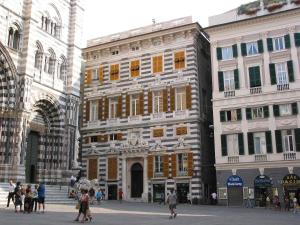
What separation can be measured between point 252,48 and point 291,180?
11360mm

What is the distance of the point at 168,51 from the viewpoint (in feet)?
122

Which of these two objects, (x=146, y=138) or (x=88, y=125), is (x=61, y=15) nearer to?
(x=88, y=125)

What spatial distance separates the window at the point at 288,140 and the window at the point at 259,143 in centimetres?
158

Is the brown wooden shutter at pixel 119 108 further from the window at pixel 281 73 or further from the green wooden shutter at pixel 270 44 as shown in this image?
the window at pixel 281 73

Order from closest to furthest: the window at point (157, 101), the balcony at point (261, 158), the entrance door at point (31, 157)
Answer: the balcony at point (261, 158) < the entrance door at point (31, 157) < the window at point (157, 101)

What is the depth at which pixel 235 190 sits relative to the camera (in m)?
32.0

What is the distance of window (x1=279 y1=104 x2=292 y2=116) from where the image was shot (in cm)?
3095

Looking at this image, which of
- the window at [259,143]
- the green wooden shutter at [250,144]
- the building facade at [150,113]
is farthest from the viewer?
the building facade at [150,113]

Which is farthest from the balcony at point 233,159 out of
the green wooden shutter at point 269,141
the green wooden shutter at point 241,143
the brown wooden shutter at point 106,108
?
the brown wooden shutter at point 106,108

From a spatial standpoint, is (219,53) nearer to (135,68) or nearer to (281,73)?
(281,73)

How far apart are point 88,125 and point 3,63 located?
11.9 m

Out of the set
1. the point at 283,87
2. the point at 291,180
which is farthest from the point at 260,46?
the point at 291,180

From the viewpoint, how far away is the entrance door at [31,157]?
31922 mm

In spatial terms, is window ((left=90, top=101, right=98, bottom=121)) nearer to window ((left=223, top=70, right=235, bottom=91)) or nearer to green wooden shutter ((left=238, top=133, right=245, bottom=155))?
window ((left=223, top=70, right=235, bottom=91))
